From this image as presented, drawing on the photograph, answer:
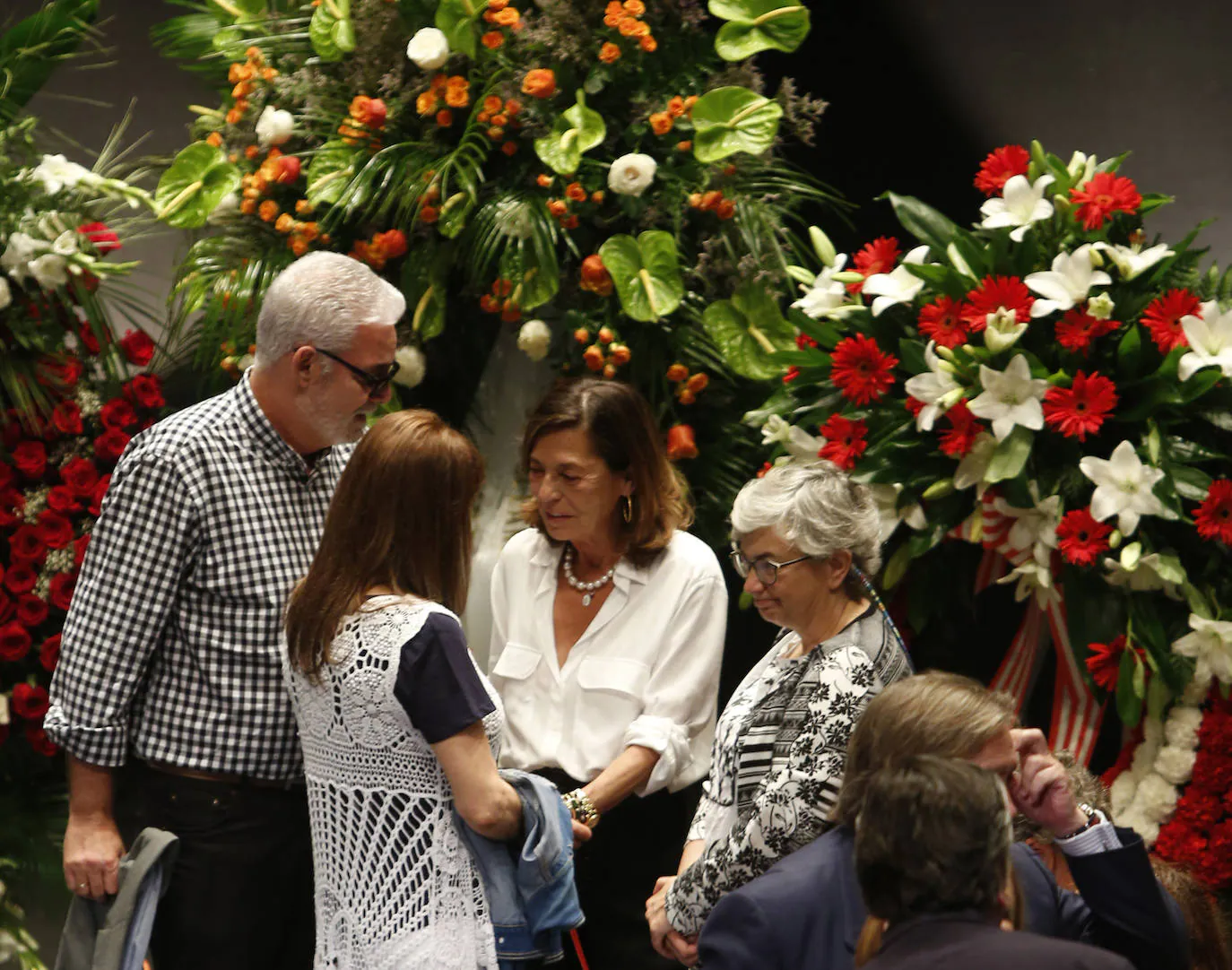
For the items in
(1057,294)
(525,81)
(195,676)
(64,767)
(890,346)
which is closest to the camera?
(195,676)

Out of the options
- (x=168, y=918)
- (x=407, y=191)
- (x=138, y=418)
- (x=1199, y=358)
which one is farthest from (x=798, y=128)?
(x=168, y=918)

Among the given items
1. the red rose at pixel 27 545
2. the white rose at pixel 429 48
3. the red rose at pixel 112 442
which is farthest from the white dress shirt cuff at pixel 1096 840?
the red rose at pixel 27 545

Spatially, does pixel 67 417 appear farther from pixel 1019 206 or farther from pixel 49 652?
pixel 1019 206

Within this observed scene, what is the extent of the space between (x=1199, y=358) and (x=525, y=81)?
1500 mm

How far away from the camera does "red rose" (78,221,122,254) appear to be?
3639mm

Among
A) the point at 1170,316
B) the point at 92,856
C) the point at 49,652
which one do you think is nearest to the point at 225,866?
the point at 92,856

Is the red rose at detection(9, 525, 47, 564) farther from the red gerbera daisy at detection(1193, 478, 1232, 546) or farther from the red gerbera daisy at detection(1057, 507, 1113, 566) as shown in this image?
the red gerbera daisy at detection(1193, 478, 1232, 546)

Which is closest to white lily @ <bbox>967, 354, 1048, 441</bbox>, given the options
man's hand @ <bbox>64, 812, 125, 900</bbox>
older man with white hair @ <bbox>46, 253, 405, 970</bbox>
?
older man with white hair @ <bbox>46, 253, 405, 970</bbox>

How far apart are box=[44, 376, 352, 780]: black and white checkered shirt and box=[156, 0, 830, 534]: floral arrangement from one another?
99 cm

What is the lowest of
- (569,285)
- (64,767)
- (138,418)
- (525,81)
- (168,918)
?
(64,767)

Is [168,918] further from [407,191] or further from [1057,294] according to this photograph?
[1057,294]

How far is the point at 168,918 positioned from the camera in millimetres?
2666

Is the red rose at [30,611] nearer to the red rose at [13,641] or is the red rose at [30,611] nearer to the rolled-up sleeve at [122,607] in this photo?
the red rose at [13,641]

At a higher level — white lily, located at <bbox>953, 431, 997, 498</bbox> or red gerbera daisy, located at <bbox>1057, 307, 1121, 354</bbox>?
red gerbera daisy, located at <bbox>1057, 307, 1121, 354</bbox>
